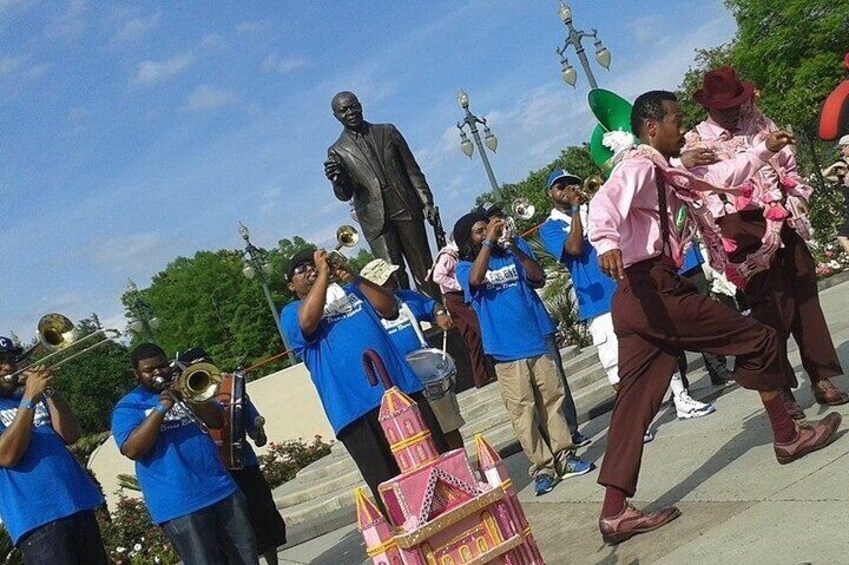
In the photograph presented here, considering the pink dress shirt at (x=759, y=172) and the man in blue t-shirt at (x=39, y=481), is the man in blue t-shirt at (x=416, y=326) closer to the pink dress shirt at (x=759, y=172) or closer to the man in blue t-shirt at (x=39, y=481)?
the pink dress shirt at (x=759, y=172)

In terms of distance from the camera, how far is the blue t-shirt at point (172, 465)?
5.04m

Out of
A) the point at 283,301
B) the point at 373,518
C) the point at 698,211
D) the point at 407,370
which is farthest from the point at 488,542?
the point at 283,301

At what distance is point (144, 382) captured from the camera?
17.3ft

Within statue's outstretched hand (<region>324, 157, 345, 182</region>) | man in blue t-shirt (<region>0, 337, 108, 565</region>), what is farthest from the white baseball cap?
statue's outstretched hand (<region>324, 157, 345, 182</region>)

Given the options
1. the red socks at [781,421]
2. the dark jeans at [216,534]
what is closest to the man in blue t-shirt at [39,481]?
the dark jeans at [216,534]

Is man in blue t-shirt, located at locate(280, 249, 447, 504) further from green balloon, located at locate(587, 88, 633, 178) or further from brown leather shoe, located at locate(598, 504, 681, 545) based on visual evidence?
green balloon, located at locate(587, 88, 633, 178)

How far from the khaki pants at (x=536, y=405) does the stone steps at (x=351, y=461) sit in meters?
2.45

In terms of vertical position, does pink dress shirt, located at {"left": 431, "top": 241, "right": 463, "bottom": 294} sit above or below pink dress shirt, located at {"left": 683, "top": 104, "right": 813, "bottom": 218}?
above

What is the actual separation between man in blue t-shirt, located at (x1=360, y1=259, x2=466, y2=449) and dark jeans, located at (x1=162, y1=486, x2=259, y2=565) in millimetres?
1706

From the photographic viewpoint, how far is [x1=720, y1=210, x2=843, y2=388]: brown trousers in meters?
5.45

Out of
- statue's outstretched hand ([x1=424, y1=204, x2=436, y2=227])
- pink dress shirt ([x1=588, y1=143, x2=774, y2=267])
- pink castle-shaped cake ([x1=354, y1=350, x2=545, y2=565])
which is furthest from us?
statue's outstretched hand ([x1=424, y1=204, x2=436, y2=227])

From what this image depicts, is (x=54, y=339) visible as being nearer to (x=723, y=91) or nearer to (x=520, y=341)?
(x=520, y=341)

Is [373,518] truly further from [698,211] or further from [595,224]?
[698,211]

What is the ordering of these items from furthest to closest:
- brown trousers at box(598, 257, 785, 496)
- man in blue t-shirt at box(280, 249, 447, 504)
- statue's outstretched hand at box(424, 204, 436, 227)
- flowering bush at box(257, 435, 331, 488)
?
flowering bush at box(257, 435, 331, 488) → statue's outstretched hand at box(424, 204, 436, 227) → man in blue t-shirt at box(280, 249, 447, 504) → brown trousers at box(598, 257, 785, 496)
